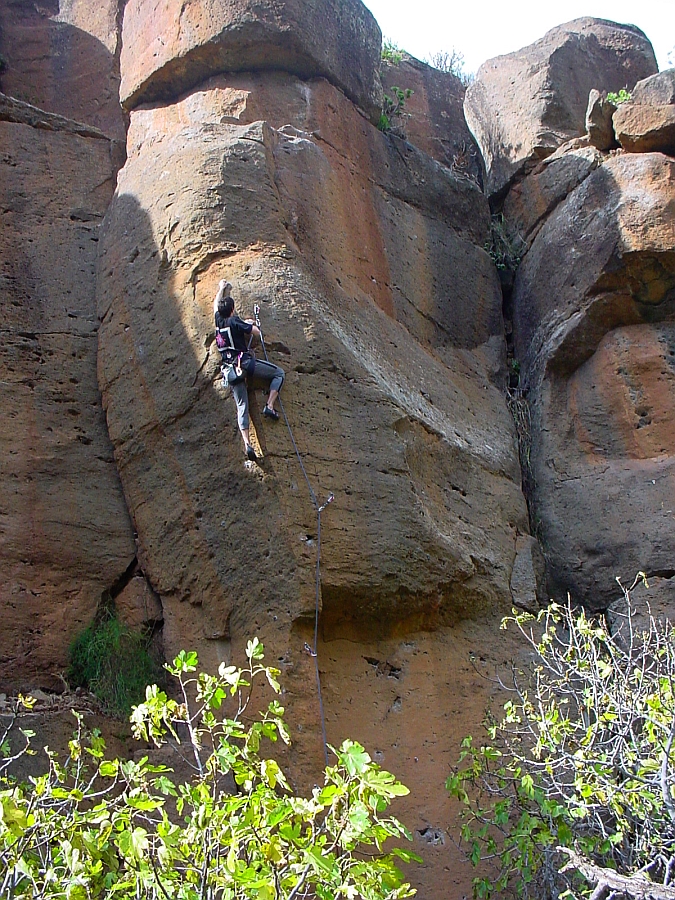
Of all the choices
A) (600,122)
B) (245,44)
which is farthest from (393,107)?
(600,122)

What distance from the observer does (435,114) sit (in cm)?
1128

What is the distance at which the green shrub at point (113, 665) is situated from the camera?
21.7 ft

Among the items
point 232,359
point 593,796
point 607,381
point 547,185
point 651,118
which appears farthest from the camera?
point 547,185

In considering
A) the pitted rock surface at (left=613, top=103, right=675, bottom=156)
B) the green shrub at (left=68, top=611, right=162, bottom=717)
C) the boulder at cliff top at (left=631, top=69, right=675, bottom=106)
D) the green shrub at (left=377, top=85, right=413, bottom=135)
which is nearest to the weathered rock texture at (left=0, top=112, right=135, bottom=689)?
the green shrub at (left=68, top=611, right=162, bottom=717)

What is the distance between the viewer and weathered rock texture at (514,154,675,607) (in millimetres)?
7699

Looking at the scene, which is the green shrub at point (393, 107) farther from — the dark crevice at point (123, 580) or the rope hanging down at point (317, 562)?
the dark crevice at point (123, 580)

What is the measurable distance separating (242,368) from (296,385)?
425 millimetres

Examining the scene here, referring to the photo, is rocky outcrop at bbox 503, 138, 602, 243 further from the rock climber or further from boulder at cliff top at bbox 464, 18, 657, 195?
the rock climber

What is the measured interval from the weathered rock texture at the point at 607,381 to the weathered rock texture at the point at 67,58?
15.0 ft

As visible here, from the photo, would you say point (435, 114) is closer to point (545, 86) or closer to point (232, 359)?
point (545, 86)

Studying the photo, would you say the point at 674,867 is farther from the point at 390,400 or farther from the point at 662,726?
the point at 390,400

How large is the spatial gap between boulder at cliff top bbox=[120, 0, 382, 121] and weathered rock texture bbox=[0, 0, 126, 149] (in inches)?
35.2

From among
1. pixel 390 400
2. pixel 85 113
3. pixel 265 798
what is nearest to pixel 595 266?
pixel 390 400

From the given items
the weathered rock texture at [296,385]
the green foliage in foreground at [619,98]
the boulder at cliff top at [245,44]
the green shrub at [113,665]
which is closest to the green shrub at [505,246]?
the weathered rock texture at [296,385]
